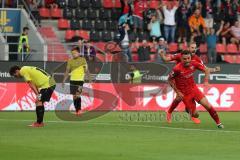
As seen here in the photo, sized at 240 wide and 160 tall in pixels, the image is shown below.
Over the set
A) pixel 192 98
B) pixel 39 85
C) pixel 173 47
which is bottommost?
pixel 192 98

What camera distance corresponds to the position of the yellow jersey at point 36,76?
2038cm

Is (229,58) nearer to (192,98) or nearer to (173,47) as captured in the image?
(173,47)

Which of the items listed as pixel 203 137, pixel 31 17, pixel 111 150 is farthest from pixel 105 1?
pixel 111 150

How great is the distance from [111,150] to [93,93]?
14.8 metres

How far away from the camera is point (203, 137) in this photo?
17797mm

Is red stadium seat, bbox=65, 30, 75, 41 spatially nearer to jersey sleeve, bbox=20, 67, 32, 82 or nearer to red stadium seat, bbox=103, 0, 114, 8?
red stadium seat, bbox=103, 0, 114, 8

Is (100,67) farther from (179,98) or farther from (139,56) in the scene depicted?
(179,98)

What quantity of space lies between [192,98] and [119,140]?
5358 mm

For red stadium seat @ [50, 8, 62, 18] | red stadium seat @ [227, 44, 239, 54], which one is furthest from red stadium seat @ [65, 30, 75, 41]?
red stadium seat @ [227, 44, 239, 54]

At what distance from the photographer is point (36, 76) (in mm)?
20766

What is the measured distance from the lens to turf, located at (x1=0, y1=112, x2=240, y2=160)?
46.2 feet

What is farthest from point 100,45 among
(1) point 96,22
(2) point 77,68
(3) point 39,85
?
(3) point 39,85

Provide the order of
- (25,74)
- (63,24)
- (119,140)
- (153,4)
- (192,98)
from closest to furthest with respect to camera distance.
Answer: (119,140)
(25,74)
(192,98)
(63,24)
(153,4)

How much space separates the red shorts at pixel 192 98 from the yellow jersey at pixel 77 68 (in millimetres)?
5233
